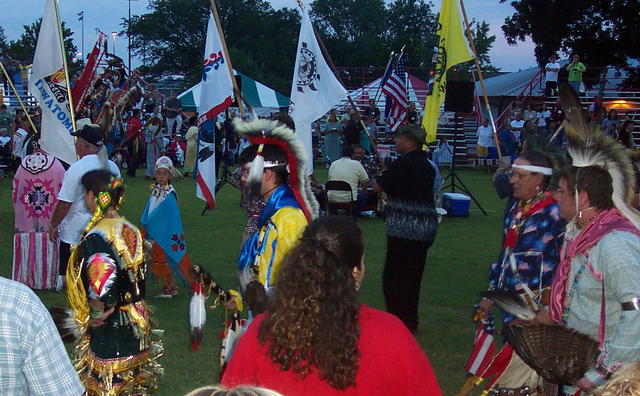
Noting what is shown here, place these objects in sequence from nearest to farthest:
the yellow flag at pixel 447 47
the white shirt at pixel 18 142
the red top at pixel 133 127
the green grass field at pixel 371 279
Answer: the green grass field at pixel 371 279 < the yellow flag at pixel 447 47 < the white shirt at pixel 18 142 < the red top at pixel 133 127

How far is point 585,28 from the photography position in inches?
1380

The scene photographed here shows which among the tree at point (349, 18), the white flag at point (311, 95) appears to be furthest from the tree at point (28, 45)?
the white flag at point (311, 95)

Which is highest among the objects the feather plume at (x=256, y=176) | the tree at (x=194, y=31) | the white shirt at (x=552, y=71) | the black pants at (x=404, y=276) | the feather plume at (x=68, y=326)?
the tree at (x=194, y=31)

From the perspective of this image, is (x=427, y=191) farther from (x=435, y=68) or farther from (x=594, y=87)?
(x=594, y=87)

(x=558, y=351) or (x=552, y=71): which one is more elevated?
(x=552, y=71)

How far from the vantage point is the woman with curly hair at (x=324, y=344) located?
8.04ft

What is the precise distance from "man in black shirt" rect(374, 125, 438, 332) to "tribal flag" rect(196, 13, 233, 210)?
2778mm

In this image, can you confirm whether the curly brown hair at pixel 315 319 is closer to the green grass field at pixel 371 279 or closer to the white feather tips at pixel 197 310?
the white feather tips at pixel 197 310

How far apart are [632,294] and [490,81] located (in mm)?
32291

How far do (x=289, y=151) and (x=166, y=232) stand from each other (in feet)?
14.3

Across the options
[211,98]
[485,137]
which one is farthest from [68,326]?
[485,137]

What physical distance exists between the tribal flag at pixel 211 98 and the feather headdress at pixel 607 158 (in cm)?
572

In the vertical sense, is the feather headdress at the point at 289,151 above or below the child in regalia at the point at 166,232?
above

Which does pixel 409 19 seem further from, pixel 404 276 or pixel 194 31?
pixel 404 276
